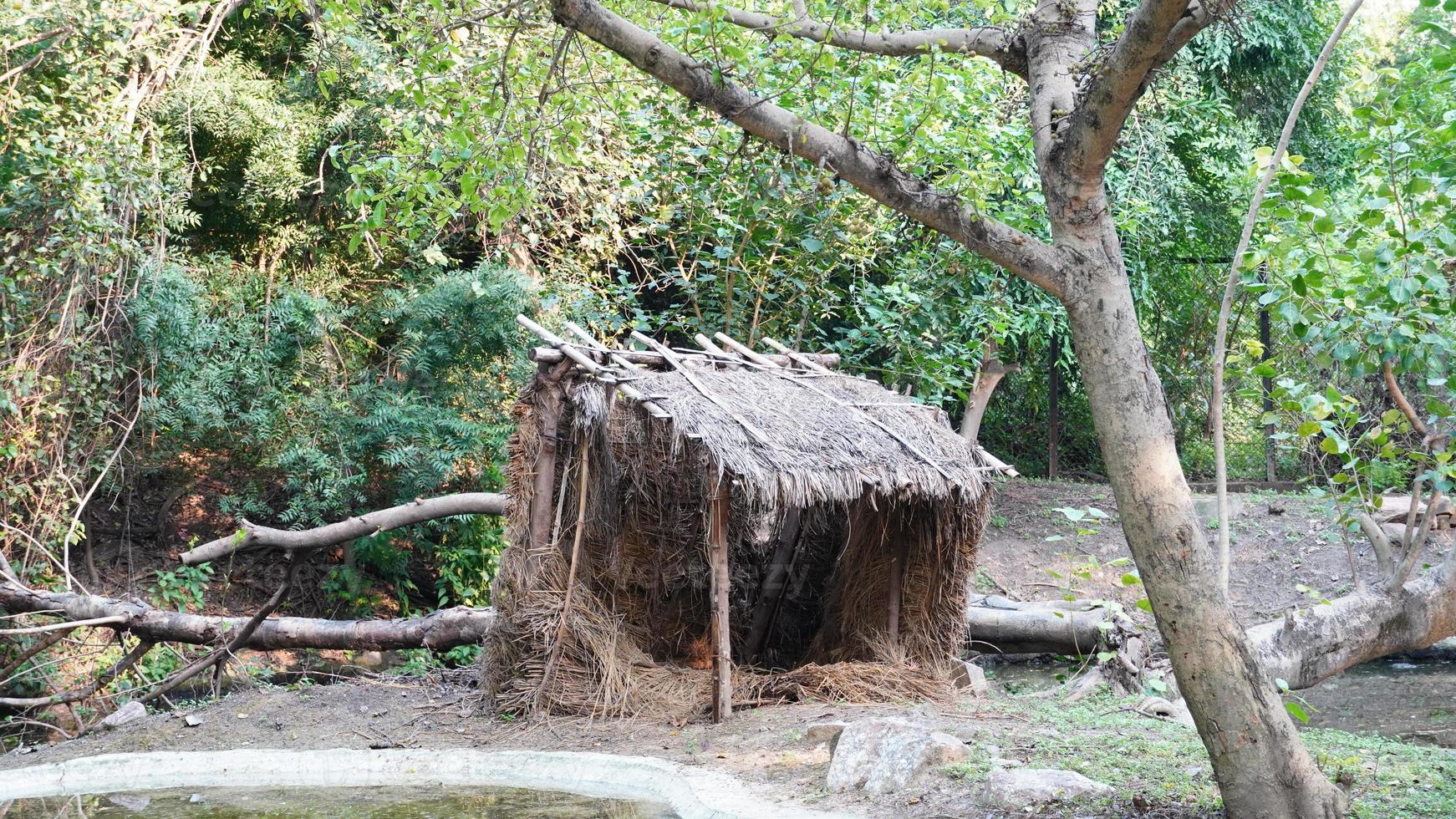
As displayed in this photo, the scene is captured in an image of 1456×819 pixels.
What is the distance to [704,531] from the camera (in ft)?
23.8

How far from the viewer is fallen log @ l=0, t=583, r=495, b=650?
758 centimetres

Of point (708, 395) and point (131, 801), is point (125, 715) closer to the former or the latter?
point (131, 801)

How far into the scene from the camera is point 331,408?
9.32 m

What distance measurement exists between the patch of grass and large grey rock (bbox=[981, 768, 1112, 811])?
0.09 metres

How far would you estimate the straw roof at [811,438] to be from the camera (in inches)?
241

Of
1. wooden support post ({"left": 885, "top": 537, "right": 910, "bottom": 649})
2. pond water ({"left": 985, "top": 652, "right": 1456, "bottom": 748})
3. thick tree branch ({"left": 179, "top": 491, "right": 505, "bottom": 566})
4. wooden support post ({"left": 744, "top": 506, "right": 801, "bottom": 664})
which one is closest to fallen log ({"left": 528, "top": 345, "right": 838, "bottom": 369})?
wooden support post ({"left": 744, "top": 506, "right": 801, "bottom": 664})

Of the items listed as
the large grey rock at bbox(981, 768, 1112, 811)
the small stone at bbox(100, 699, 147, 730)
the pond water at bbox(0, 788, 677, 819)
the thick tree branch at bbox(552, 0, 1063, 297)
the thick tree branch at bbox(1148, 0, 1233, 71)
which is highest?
the thick tree branch at bbox(1148, 0, 1233, 71)

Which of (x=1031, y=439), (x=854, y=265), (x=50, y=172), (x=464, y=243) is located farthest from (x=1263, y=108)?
(x=50, y=172)

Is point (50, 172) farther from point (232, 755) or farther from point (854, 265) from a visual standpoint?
point (854, 265)

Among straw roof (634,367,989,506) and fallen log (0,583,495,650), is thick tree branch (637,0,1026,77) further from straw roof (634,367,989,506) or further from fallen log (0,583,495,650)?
fallen log (0,583,495,650)

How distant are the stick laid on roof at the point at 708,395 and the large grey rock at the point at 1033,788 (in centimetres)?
245

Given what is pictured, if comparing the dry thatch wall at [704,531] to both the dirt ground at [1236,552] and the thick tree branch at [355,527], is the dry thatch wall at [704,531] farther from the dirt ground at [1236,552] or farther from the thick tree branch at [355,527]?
the dirt ground at [1236,552]

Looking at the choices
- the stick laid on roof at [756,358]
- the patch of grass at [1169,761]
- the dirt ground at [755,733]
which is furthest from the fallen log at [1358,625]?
the stick laid on roof at [756,358]

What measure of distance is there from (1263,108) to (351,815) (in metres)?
13.8
